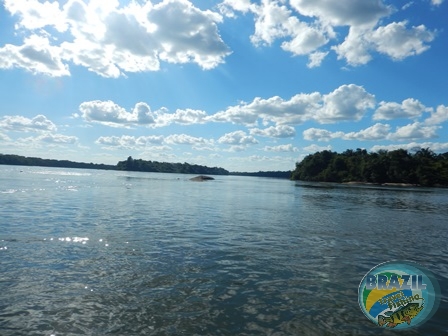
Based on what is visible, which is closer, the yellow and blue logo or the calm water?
the yellow and blue logo

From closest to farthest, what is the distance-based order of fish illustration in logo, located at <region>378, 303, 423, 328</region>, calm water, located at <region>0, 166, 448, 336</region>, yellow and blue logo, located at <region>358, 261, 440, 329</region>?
yellow and blue logo, located at <region>358, 261, 440, 329</region> → fish illustration in logo, located at <region>378, 303, 423, 328</region> → calm water, located at <region>0, 166, 448, 336</region>

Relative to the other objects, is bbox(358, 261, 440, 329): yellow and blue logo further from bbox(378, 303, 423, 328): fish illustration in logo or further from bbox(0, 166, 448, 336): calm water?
bbox(0, 166, 448, 336): calm water

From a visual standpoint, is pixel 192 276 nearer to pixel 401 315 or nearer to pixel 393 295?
pixel 401 315

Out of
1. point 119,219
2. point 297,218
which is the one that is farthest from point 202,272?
point 297,218

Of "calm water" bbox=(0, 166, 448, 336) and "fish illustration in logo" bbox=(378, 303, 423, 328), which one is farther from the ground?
"fish illustration in logo" bbox=(378, 303, 423, 328)

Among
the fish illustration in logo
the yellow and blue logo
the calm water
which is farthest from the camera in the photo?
the calm water

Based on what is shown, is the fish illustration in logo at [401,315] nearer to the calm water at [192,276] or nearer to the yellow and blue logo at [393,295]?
the yellow and blue logo at [393,295]

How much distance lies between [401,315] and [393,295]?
102 centimetres

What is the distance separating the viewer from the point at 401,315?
8727 millimetres

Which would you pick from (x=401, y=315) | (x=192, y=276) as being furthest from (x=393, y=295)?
(x=192, y=276)

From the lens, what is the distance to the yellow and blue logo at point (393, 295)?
8344mm

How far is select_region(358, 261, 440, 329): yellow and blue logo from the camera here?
8.34 metres

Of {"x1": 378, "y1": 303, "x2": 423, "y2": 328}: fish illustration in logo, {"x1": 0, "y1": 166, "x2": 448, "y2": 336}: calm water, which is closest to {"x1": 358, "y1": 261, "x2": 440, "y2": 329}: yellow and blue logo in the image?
{"x1": 378, "y1": 303, "x2": 423, "y2": 328}: fish illustration in logo

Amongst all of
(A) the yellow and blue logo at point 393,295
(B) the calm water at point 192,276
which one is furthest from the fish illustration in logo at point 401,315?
(B) the calm water at point 192,276
